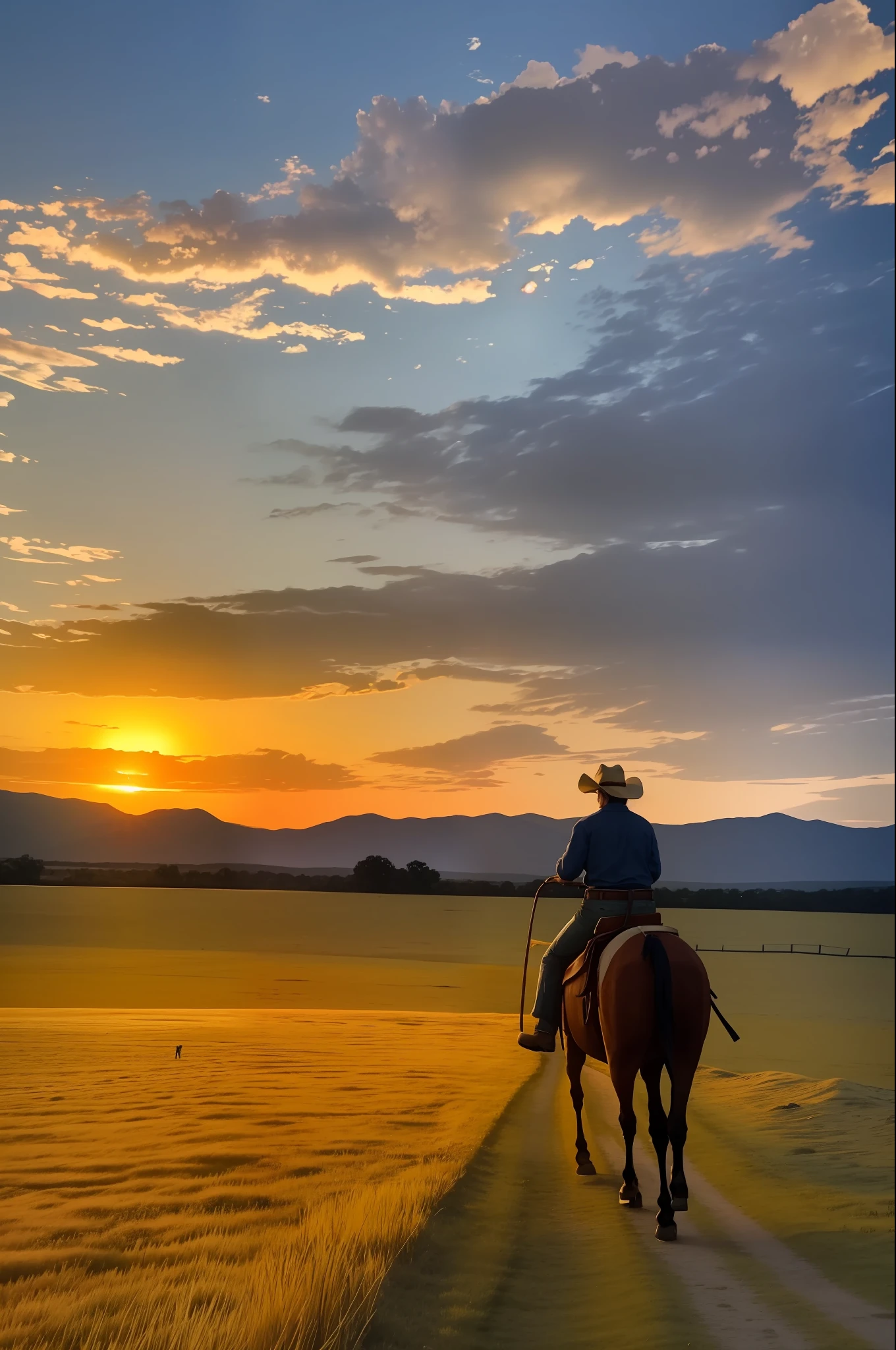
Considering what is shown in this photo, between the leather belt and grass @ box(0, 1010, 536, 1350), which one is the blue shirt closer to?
the leather belt

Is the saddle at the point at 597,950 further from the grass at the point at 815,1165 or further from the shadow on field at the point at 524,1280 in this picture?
the grass at the point at 815,1165

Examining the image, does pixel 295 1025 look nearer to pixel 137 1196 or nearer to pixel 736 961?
pixel 137 1196

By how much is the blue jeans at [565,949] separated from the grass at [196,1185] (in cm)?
121

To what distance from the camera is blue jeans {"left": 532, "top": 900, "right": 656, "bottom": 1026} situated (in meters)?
7.34

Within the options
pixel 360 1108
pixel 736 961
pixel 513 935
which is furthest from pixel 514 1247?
pixel 736 961

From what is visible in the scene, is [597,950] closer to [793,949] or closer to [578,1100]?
[578,1100]

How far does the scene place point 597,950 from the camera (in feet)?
23.5

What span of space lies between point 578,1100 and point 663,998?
7.37 ft

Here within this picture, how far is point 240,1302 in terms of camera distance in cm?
463

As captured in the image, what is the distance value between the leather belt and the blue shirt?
4 centimetres

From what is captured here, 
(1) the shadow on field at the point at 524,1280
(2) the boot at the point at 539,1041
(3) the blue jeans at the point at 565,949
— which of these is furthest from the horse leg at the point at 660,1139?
(2) the boot at the point at 539,1041

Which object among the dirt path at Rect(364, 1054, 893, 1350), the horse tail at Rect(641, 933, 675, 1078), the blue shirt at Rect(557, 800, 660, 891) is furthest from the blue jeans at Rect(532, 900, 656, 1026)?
the dirt path at Rect(364, 1054, 893, 1350)

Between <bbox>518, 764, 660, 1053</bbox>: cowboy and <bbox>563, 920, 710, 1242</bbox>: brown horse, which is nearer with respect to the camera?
<bbox>563, 920, 710, 1242</bbox>: brown horse

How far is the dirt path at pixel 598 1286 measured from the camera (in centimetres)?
495
